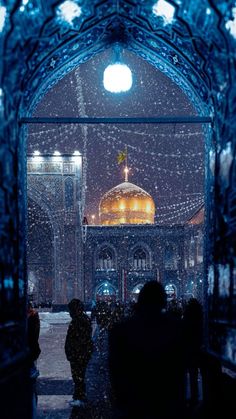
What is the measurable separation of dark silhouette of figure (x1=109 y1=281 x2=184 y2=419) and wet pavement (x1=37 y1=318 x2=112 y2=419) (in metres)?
3.25

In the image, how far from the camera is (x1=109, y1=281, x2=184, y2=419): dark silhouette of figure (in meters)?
2.67

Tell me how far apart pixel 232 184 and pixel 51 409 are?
3.66 meters

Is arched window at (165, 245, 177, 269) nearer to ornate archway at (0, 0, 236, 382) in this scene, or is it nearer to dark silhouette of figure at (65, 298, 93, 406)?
dark silhouette of figure at (65, 298, 93, 406)

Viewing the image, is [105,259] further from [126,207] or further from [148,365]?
[148,365]

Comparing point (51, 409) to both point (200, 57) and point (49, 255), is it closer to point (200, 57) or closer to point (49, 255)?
point (200, 57)

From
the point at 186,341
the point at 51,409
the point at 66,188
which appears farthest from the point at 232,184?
the point at 66,188

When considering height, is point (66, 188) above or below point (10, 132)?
above

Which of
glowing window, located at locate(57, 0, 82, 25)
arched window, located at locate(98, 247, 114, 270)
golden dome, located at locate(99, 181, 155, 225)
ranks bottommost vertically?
arched window, located at locate(98, 247, 114, 270)

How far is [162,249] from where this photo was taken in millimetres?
33156

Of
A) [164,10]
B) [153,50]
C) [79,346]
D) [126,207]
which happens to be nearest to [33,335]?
[79,346]

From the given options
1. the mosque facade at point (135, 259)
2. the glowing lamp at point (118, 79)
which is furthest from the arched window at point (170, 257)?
the glowing lamp at point (118, 79)

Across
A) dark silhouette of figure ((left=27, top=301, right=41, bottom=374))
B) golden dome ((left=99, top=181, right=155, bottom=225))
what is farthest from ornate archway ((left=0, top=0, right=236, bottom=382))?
golden dome ((left=99, top=181, right=155, bottom=225))

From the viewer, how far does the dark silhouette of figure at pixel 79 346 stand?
6.51 metres

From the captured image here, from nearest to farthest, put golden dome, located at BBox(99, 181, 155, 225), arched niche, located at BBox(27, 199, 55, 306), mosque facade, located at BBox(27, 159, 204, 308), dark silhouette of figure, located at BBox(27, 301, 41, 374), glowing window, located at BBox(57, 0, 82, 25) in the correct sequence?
glowing window, located at BBox(57, 0, 82, 25) < dark silhouette of figure, located at BBox(27, 301, 41, 374) < mosque facade, located at BBox(27, 159, 204, 308) < arched niche, located at BBox(27, 199, 55, 306) < golden dome, located at BBox(99, 181, 155, 225)
